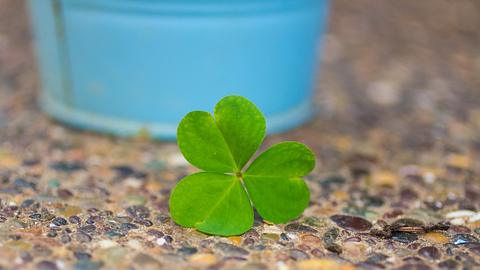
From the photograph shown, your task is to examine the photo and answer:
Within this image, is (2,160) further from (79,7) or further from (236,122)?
(236,122)

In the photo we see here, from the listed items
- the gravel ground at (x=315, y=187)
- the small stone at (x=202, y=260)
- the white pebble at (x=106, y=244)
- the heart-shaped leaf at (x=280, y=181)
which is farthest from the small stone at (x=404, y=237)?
the white pebble at (x=106, y=244)

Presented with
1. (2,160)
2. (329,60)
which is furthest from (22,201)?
(329,60)

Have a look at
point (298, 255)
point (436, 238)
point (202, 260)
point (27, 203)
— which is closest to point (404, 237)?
point (436, 238)

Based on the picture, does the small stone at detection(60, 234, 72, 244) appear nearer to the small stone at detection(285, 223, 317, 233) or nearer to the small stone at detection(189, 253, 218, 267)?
the small stone at detection(189, 253, 218, 267)

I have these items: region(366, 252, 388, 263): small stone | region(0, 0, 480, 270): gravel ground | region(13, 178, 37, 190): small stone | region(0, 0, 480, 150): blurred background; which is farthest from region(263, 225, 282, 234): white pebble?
region(0, 0, 480, 150): blurred background

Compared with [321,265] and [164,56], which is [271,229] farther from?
[164,56]

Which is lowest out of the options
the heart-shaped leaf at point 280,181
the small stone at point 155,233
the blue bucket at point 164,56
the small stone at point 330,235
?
the small stone at point 330,235

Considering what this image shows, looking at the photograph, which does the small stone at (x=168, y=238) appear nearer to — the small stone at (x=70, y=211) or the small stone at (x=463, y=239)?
the small stone at (x=70, y=211)
